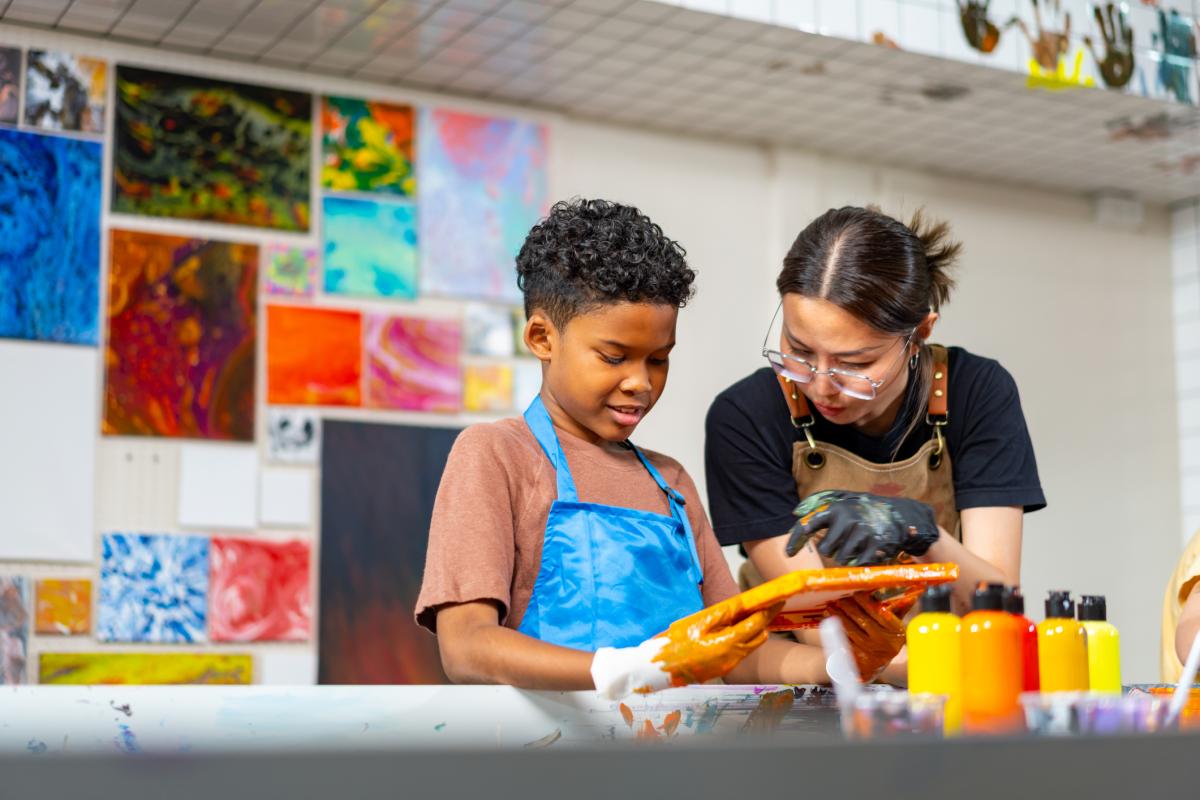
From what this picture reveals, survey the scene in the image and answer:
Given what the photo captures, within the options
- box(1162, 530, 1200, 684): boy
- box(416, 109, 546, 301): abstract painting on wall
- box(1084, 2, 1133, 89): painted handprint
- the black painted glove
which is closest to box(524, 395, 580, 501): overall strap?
the black painted glove

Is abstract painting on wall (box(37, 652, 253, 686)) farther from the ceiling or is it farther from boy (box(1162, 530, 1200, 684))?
boy (box(1162, 530, 1200, 684))

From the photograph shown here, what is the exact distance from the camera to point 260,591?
3496 millimetres

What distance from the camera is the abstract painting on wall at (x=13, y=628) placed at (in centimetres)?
321

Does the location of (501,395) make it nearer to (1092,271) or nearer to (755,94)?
(755,94)

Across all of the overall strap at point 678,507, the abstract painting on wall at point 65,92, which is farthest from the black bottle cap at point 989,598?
the abstract painting on wall at point 65,92

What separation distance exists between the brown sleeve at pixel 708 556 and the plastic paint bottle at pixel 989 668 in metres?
0.46

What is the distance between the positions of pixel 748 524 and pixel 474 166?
229 centimetres

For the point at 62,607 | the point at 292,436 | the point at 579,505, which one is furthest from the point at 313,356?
the point at 579,505

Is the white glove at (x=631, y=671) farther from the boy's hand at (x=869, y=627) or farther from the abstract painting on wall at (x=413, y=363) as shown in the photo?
the abstract painting on wall at (x=413, y=363)

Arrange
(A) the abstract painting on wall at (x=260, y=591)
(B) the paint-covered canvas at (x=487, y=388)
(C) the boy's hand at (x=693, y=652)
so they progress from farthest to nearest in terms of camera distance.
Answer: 1. (B) the paint-covered canvas at (x=487, y=388)
2. (A) the abstract painting on wall at (x=260, y=591)
3. (C) the boy's hand at (x=693, y=652)

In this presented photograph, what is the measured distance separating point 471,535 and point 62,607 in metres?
2.24

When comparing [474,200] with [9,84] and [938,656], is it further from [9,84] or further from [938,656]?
[938,656]

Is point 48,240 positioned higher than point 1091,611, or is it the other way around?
point 48,240

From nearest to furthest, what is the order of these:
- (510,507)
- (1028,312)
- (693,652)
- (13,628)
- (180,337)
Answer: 1. (693,652)
2. (510,507)
3. (13,628)
4. (180,337)
5. (1028,312)
